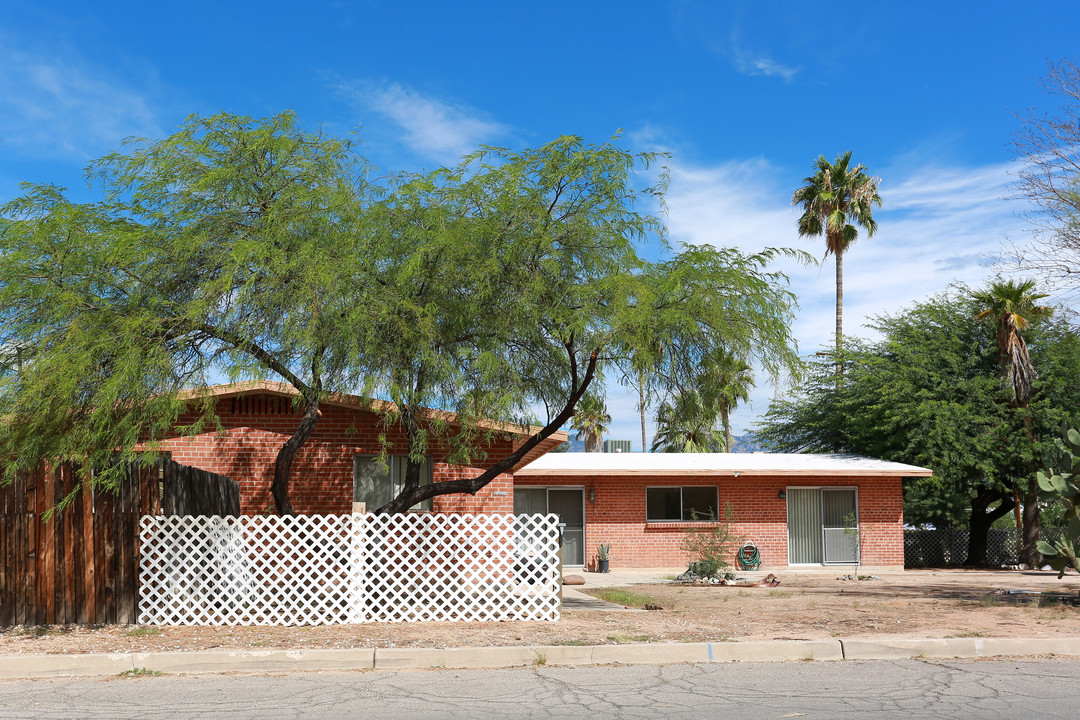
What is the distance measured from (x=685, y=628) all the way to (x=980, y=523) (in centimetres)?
2219

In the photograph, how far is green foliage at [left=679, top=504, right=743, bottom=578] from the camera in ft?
70.3

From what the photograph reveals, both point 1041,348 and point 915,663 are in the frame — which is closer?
point 915,663

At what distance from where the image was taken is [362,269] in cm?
1124

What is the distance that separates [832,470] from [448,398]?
614 inches

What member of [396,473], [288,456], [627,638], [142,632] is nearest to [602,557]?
[396,473]

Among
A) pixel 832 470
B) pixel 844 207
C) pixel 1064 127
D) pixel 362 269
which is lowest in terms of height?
pixel 832 470

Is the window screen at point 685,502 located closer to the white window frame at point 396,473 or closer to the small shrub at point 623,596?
the small shrub at point 623,596

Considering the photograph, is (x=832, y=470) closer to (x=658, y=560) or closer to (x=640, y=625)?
(x=658, y=560)

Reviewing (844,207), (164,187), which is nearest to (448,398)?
(164,187)

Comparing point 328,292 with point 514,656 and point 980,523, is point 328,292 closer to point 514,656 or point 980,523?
point 514,656

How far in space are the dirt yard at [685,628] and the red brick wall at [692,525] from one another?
8351mm

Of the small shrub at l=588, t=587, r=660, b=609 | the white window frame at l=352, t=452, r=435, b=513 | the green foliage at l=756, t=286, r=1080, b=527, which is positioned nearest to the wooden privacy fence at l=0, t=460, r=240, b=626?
the white window frame at l=352, t=452, r=435, b=513

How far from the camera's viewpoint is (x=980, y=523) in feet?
97.9

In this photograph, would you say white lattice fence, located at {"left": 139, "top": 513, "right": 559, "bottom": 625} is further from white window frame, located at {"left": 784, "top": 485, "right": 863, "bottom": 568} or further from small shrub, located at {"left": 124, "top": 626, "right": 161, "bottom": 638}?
white window frame, located at {"left": 784, "top": 485, "right": 863, "bottom": 568}
